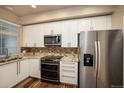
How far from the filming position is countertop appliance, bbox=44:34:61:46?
3121 mm

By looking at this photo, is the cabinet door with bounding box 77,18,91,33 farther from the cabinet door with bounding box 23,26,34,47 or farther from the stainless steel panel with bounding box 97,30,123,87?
the cabinet door with bounding box 23,26,34,47

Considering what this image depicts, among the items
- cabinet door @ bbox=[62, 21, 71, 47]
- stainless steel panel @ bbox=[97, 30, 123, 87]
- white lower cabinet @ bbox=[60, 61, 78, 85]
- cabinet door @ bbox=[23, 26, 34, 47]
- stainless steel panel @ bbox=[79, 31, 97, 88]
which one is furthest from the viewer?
cabinet door @ bbox=[23, 26, 34, 47]

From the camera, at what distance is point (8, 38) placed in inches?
127

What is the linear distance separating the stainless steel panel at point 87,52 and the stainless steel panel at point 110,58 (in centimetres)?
12

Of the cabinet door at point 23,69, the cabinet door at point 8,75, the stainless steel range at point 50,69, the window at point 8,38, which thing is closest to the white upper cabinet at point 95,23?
the stainless steel range at point 50,69

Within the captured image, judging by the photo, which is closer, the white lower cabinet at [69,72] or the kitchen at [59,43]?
the kitchen at [59,43]

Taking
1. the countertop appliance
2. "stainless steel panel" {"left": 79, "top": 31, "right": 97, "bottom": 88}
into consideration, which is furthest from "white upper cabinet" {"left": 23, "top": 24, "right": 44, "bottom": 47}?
"stainless steel panel" {"left": 79, "top": 31, "right": 97, "bottom": 88}

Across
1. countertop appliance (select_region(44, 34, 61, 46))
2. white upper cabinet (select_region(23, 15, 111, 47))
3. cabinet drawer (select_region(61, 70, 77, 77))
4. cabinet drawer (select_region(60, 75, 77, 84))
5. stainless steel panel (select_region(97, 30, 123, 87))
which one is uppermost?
white upper cabinet (select_region(23, 15, 111, 47))

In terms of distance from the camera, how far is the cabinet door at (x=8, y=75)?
7.00 feet

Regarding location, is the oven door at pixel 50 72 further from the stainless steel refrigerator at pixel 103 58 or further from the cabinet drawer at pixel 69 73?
the stainless steel refrigerator at pixel 103 58

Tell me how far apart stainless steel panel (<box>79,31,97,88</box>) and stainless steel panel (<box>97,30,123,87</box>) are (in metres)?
0.12
